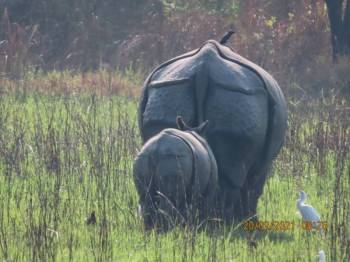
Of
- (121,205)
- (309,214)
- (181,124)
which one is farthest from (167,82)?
(309,214)

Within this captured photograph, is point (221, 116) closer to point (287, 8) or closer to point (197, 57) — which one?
point (197, 57)

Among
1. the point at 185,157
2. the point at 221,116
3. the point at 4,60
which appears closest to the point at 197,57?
the point at 221,116

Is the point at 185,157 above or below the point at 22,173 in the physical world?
above

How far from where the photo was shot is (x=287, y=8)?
72.8ft

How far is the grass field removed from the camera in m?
6.66

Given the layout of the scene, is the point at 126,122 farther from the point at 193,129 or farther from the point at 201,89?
the point at 193,129

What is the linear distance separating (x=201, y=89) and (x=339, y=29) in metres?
12.0

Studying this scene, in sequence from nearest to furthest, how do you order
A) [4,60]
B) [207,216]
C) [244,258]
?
1. [244,258]
2. [207,216]
3. [4,60]

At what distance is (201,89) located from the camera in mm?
7574

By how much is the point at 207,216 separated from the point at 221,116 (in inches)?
29.1

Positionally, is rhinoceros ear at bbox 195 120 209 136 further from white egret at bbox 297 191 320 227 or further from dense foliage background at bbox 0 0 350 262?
white egret at bbox 297 191 320 227

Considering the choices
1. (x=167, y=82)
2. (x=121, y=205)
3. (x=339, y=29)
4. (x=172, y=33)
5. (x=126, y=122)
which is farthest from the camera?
(x=172, y=33)
